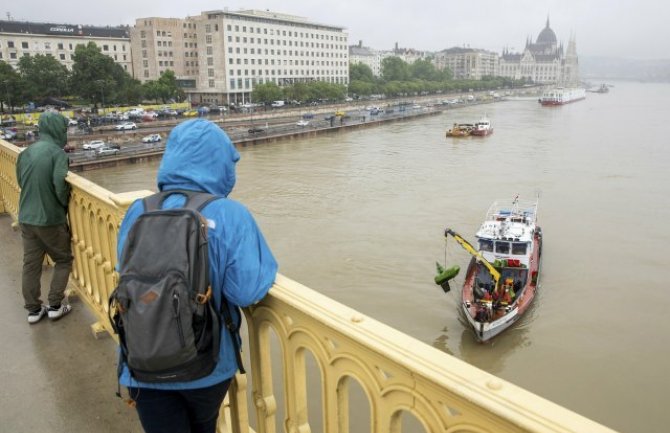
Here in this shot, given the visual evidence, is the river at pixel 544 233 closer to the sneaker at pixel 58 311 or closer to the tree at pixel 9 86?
the sneaker at pixel 58 311

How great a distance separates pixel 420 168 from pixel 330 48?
63.1m

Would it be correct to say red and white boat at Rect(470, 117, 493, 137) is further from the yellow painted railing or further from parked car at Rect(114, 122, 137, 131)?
the yellow painted railing

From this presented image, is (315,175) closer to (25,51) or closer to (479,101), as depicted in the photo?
(25,51)

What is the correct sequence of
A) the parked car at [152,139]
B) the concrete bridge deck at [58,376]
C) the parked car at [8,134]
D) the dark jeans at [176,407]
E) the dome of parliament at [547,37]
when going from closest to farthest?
1. the dark jeans at [176,407]
2. the concrete bridge deck at [58,376]
3. the parked car at [8,134]
4. the parked car at [152,139]
5. the dome of parliament at [547,37]

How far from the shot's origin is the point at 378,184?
Result: 2873 cm

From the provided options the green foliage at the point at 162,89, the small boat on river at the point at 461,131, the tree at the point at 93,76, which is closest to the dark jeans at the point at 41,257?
the small boat on river at the point at 461,131

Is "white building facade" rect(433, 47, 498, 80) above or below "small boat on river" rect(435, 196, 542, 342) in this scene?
above

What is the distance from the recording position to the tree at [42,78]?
163 feet

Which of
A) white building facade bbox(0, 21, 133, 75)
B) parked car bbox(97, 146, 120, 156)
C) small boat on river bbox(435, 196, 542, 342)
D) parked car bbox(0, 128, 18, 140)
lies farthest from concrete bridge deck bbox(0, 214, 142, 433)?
white building facade bbox(0, 21, 133, 75)

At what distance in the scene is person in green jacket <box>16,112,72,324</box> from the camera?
Answer: 10.5ft

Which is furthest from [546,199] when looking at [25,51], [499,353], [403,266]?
[25,51]

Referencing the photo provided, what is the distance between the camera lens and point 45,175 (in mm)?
3211

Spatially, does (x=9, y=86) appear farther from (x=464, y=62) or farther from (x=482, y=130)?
(x=464, y=62)

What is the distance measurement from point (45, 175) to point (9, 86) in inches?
2106
